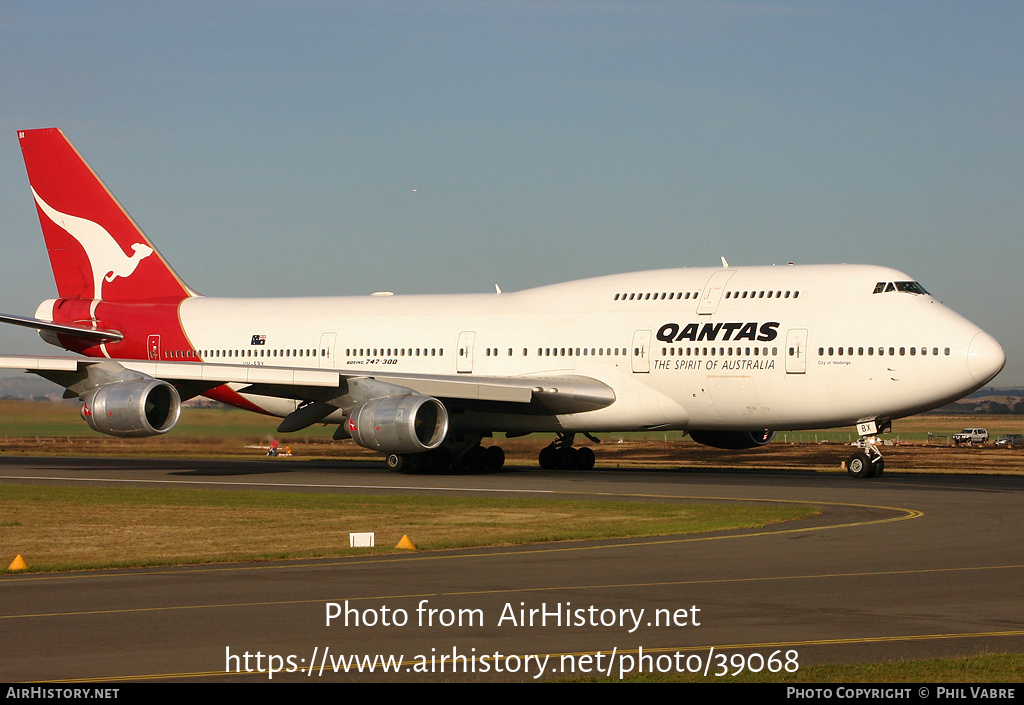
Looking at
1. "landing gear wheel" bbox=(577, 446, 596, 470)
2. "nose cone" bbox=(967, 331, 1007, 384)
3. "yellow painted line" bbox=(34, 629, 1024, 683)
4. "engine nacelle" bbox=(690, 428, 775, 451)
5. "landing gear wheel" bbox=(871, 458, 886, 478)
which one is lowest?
"yellow painted line" bbox=(34, 629, 1024, 683)

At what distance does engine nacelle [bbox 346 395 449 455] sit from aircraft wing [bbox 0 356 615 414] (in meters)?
1.08

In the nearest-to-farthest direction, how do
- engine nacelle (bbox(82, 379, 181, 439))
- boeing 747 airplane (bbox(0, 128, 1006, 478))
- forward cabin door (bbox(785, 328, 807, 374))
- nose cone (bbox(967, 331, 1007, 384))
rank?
1. nose cone (bbox(967, 331, 1007, 384))
2. boeing 747 airplane (bbox(0, 128, 1006, 478))
3. forward cabin door (bbox(785, 328, 807, 374))
4. engine nacelle (bbox(82, 379, 181, 439))

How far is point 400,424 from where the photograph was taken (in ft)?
101

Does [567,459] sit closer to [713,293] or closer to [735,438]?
[735,438]

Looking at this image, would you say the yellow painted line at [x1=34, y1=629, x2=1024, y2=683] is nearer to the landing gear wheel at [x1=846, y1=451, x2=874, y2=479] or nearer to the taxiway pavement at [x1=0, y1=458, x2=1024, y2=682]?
the taxiway pavement at [x1=0, y1=458, x2=1024, y2=682]

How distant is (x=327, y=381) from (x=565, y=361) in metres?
6.55

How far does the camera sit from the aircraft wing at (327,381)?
107 feet

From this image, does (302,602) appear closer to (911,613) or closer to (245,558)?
(245,558)

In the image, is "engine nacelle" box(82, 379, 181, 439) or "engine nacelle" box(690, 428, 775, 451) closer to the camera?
"engine nacelle" box(82, 379, 181, 439)

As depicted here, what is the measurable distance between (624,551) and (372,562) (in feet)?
10.9

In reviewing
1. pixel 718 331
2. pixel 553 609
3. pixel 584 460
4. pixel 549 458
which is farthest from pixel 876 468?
pixel 553 609

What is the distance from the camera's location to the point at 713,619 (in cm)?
1102

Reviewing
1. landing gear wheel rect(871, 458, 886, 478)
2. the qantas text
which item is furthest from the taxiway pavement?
the qantas text

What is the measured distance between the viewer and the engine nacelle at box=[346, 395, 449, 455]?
3094cm
